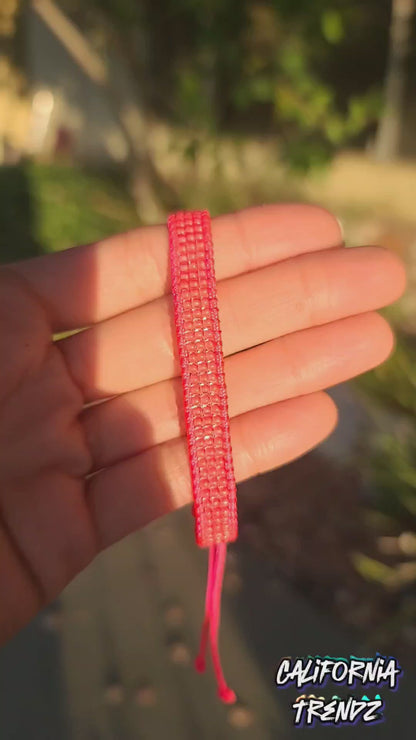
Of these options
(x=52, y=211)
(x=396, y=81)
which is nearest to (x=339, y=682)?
(x=396, y=81)

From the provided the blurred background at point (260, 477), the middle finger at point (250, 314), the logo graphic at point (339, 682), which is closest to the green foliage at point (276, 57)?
the blurred background at point (260, 477)

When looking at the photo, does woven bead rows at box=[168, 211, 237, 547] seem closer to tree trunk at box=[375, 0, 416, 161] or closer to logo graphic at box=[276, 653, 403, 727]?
logo graphic at box=[276, 653, 403, 727]

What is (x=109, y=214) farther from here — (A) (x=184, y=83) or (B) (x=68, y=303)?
(B) (x=68, y=303)

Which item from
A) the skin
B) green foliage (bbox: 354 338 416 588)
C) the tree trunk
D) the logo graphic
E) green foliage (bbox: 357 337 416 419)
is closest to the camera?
the skin

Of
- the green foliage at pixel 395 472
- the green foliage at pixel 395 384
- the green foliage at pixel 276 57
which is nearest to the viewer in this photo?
the green foliage at pixel 395 472

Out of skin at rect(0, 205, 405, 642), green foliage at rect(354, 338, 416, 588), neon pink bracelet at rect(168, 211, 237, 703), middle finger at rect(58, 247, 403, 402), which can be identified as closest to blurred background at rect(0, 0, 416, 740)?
green foliage at rect(354, 338, 416, 588)

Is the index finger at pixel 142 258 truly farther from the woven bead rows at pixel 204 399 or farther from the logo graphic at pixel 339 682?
the logo graphic at pixel 339 682

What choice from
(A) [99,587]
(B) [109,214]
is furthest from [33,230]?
(A) [99,587]

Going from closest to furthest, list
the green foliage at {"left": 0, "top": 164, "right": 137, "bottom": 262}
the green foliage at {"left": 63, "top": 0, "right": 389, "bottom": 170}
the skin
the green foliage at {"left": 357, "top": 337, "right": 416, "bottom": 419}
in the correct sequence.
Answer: the skin
the green foliage at {"left": 357, "top": 337, "right": 416, "bottom": 419}
the green foliage at {"left": 63, "top": 0, "right": 389, "bottom": 170}
the green foliage at {"left": 0, "top": 164, "right": 137, "bottom": 262}
